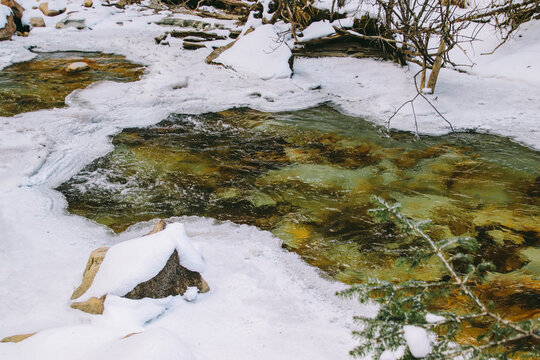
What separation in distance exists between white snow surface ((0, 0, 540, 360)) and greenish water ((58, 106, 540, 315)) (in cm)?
31

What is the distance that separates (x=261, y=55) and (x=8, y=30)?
302 inches

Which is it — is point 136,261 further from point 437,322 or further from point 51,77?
point 51,77

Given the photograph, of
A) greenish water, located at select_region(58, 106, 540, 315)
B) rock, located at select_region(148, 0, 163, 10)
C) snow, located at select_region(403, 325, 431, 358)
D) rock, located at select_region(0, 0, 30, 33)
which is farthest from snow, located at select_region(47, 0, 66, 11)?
snow, located at select_region(403, 325, 431, 358)

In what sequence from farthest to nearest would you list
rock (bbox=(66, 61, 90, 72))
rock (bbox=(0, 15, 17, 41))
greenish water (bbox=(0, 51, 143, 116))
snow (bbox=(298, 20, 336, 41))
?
rock (bbox=(0, 15, 17, 41)), snow (bbox=(298, 20, 336, 41)), rock (bbox=(66, 61, 90, 72)), greenish water (bbox=(0, 51, 143, 116))

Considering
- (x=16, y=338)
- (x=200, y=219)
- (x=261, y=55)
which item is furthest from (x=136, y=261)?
(x=261, y=55)

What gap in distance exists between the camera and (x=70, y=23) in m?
13.0

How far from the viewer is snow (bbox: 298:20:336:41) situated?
1027 centimetres

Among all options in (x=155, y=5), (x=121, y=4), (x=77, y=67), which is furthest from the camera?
(x=155, y=5)

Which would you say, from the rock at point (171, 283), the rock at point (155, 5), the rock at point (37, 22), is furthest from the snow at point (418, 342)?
the rock at point (155, 5)

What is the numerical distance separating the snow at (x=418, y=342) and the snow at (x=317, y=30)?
9.78 m

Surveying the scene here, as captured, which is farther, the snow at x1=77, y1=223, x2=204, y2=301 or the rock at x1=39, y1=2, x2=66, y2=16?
the rock at x1=39, y1=2, x2=66, y2=16

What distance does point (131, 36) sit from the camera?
12.3 metres

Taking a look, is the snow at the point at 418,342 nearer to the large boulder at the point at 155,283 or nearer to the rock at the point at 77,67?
the large boulder at the point at 155,283

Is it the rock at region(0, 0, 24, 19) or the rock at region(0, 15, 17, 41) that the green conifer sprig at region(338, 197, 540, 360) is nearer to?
the rock at region(0, 15, 17, 41)
